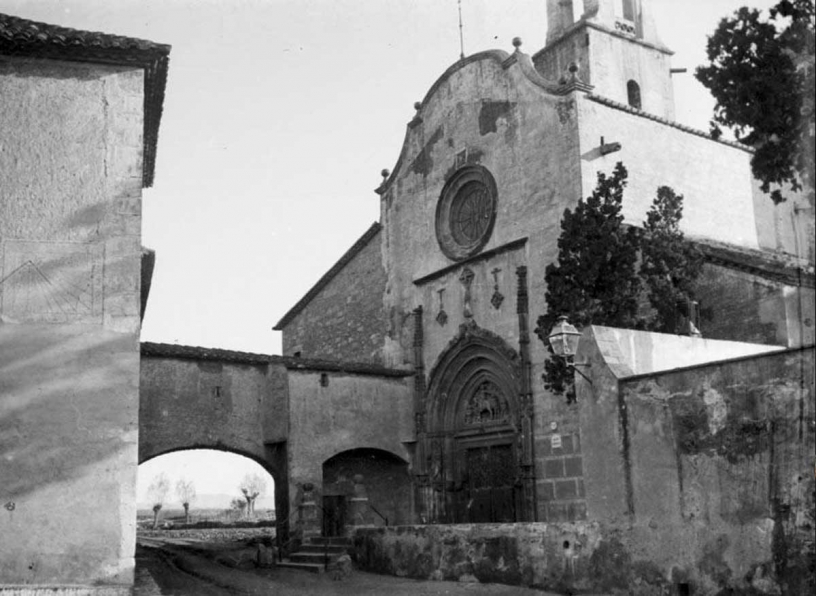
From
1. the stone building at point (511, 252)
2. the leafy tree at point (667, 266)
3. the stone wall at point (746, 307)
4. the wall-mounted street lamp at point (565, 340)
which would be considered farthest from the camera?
the stone building at point (511, 252)

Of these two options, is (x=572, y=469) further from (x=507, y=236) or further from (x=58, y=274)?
(x=58, y=274)

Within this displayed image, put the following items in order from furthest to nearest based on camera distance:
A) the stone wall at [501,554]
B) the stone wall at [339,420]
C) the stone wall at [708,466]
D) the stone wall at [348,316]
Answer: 1. the stone wall at [348,316]
2. the stone wall at [339,420]
3. the stone wall at [501,554]
4. the stone wall at [708,466]

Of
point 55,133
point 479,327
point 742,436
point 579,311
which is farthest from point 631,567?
point 479,327

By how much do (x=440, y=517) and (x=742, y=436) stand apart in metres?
12.7

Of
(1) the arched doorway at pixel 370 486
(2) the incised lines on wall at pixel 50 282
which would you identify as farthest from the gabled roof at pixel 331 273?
(2) the incised lines on wall at pixel 50 282

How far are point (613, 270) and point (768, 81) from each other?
9.96 m

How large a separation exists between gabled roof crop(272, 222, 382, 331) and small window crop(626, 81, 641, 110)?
312 inches

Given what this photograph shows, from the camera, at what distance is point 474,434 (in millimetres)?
21500

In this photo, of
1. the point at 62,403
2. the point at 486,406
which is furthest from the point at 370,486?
the point at 62,403

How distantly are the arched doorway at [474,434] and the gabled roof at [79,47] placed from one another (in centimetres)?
1105

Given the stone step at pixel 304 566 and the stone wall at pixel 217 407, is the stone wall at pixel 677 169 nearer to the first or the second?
the stone wall at pixel 217 407

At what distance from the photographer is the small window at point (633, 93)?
85.5 feet

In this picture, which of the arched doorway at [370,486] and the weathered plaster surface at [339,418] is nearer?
the weathered plaster surface at [339,418]

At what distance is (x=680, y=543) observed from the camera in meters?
10.3
